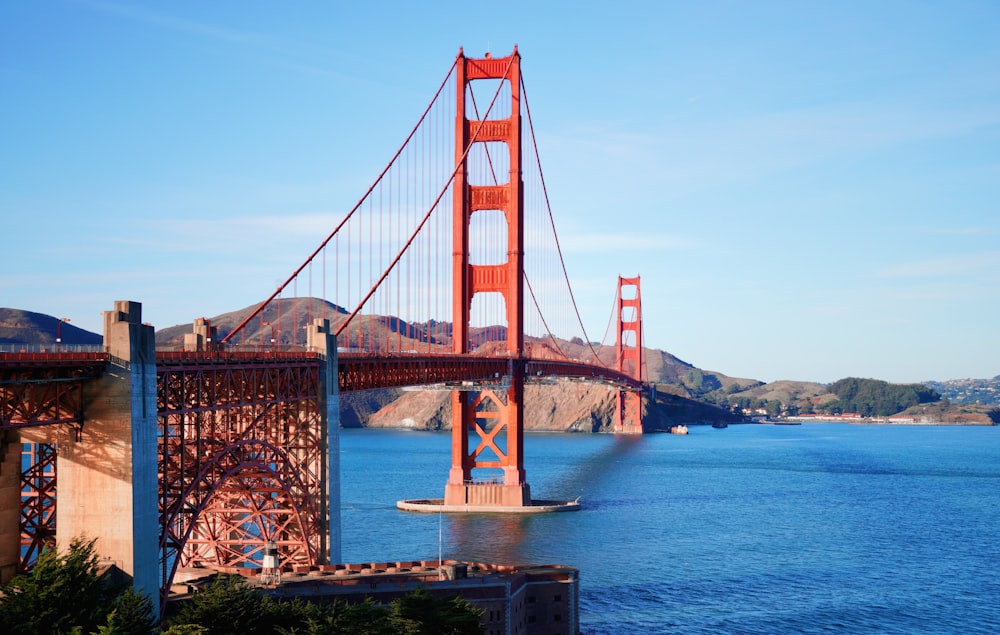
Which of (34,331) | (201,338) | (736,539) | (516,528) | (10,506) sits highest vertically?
(34,331)

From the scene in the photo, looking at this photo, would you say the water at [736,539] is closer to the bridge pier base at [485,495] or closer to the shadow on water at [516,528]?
the shadow on water at [516,528]

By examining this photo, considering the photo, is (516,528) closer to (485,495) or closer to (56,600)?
(485,495)

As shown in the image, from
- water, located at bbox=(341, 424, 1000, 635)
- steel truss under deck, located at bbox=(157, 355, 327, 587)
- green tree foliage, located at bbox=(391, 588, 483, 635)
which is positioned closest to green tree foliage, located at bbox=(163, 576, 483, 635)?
green tree foliage, located at bbox=(391, 588, 483, 635)

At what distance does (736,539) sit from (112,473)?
4338cm

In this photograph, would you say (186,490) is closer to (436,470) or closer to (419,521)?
(419,521)

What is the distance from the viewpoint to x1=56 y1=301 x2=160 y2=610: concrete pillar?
28.3 m

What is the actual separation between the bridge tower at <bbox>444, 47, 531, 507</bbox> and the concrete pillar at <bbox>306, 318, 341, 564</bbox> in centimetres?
2656

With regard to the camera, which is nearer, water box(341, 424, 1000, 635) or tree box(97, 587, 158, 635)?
tree box(97, 587, 158, 635)

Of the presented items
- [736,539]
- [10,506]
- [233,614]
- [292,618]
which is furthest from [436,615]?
[736,539]

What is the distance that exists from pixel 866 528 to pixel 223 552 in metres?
42.6

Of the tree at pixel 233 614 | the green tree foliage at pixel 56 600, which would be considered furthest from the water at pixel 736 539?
the green tree foliage at pixel 56 600

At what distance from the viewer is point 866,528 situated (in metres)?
71.0

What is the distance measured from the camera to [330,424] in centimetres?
4469

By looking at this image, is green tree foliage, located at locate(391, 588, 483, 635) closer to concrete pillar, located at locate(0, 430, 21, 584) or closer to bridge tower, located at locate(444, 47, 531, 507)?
concrete pillar, located at locate(0, 430, 21, 584)
